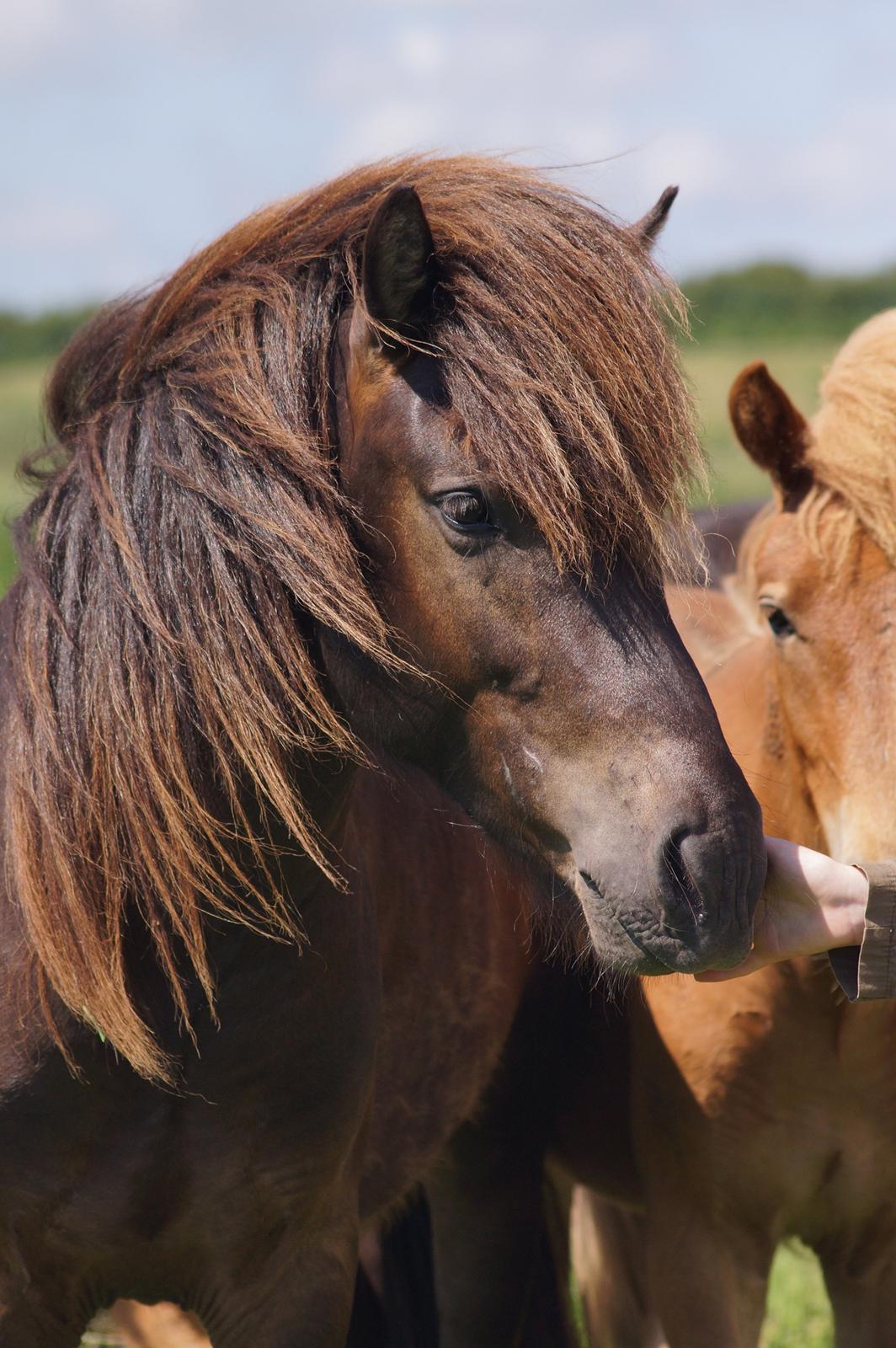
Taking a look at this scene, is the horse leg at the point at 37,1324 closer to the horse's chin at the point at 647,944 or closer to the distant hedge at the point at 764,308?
the horse's chin at the point at 647,944

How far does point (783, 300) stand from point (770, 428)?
30.9 metres

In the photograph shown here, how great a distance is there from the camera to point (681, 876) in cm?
182

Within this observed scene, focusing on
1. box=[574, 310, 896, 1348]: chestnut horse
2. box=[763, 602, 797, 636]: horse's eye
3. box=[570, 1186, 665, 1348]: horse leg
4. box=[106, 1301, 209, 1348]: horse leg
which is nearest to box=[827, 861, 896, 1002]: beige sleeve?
box=[574, 310, 896, 1348]: chestnut horse

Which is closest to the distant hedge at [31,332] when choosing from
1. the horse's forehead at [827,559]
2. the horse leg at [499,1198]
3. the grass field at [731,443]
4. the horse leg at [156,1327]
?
the grass field at [731,443]

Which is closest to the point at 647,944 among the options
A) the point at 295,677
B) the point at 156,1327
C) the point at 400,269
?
the point at 295,677

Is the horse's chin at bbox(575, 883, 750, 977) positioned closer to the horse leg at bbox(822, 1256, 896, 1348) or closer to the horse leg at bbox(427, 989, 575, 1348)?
the horse leg at bbox(427, 989, 575, 1348)

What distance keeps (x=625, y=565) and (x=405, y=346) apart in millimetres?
420

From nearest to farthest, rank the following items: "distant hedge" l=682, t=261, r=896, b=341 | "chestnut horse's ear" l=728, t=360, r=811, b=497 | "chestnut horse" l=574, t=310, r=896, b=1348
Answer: "chestnut horse" l=574, t=310, r=896, b=1348 < "chestnut horse's ear" l=728, t=360, r=811, b=497 < "distant hedge" l=682, t=261, r=896, b=341

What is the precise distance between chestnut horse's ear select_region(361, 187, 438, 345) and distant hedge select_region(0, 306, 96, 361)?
103ft

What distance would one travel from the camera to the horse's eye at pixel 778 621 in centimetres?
270

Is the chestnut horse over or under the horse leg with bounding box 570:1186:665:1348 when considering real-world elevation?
over

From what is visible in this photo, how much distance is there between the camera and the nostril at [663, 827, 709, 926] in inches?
71.3

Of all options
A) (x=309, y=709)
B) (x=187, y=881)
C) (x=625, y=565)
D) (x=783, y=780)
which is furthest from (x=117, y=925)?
(x=783, y=780)

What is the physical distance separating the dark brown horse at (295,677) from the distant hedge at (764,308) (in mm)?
29498
